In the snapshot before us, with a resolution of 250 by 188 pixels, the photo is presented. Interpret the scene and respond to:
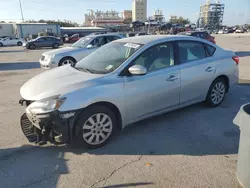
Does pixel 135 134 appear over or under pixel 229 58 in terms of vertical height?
under

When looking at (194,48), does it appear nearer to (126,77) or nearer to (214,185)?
(126,77)

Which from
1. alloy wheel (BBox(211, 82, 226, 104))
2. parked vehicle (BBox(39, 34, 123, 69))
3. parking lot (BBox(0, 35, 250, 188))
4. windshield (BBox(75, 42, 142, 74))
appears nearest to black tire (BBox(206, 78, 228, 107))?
alloy wheel (BBox(211, 82, 226, 104))

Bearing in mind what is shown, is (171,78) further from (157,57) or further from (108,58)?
(108,58)

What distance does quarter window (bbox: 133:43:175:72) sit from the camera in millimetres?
3796

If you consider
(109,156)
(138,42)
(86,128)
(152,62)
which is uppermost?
(138,42)

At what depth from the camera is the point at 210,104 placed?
493cm

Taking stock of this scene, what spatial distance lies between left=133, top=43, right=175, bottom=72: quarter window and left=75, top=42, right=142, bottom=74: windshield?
0.19 metres

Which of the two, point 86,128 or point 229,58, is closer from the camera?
point 86,128

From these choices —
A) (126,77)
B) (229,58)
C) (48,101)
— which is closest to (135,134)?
(126,77)

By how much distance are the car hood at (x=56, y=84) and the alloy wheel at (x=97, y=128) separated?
1.66 feet

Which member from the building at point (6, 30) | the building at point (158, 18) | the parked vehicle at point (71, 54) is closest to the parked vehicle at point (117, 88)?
the parked vehicle at point (71, 54)

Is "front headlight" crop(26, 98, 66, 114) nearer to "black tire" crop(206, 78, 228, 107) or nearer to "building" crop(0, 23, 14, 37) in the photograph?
"black tire" crop(206, 78, 228, 107)

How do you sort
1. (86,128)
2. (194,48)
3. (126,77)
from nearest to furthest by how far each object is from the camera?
(86,128) < (126,77) < (194,48)

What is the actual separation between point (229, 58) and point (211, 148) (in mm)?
2509
